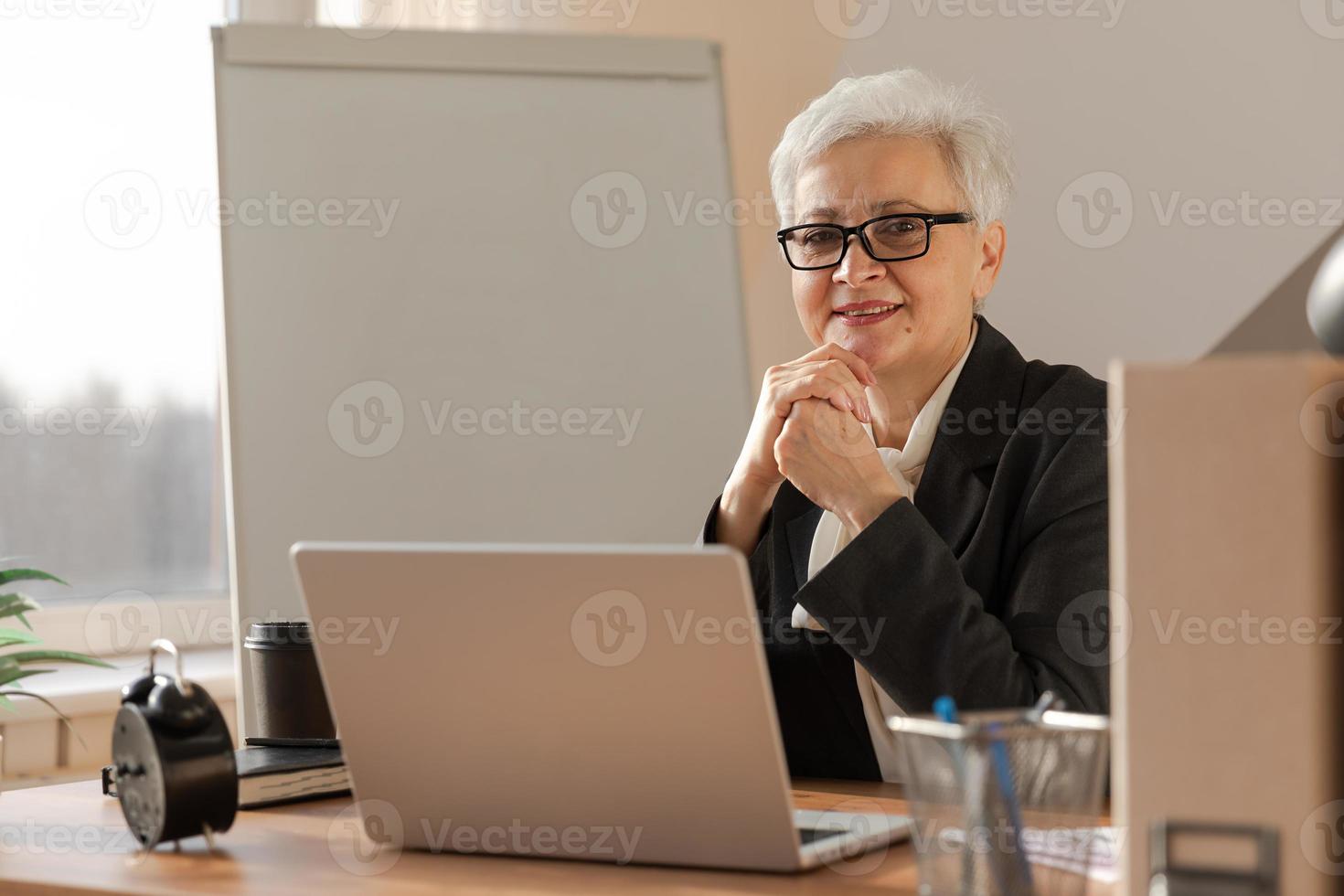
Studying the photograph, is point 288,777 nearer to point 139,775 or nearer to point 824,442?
point 139,775

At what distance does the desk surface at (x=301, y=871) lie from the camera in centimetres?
91

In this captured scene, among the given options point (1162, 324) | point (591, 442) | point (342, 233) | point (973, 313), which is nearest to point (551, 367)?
point (591, 442)

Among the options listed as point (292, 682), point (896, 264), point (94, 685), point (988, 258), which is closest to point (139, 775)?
point (292, 682)

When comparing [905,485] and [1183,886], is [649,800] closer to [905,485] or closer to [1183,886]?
[1183,886]

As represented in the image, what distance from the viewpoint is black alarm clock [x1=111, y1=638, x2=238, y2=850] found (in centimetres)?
102

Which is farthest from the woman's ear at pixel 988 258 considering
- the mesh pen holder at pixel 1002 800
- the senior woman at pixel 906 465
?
the mesh pen holder at pixel 1002 800

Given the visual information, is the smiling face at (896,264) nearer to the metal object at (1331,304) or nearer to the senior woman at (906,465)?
the senior woman at (906,465)

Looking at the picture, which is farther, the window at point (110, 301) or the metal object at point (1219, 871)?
the window at point (110, 301)

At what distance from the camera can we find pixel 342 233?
237 centimetres

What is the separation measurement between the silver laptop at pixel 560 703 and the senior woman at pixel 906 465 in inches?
14.1

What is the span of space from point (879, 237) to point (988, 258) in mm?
180

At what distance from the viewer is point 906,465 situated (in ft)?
5.55

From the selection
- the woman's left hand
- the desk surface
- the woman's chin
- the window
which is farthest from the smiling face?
the window

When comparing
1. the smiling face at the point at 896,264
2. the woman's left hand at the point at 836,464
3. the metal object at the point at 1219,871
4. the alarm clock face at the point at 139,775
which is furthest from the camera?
the smiling face at the point at 896,264
